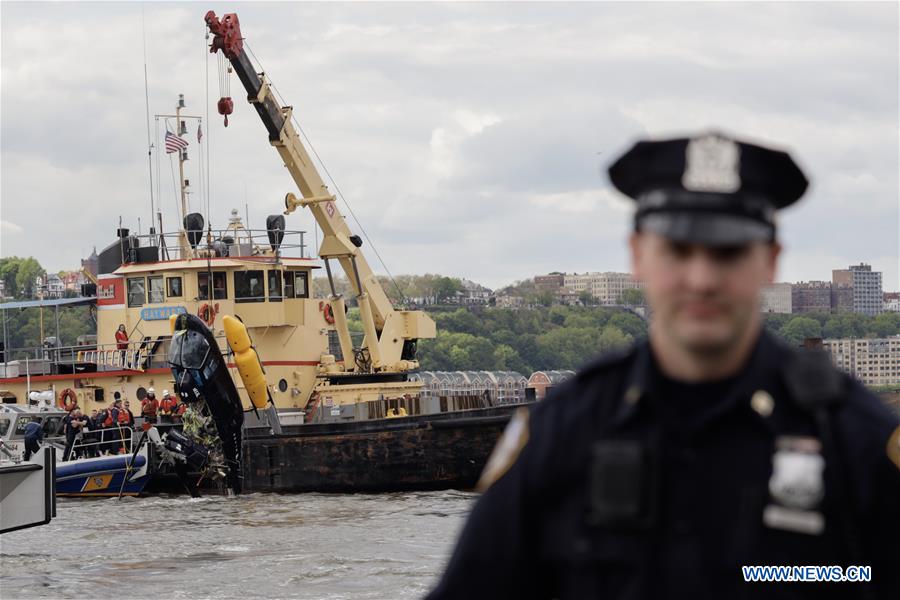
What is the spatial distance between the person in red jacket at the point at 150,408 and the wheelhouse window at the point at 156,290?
2.99m

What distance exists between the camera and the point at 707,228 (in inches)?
82.4

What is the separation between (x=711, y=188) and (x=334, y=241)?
28.1m

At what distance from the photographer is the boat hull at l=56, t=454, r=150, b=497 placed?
84.8 feet

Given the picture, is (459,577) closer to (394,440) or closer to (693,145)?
(693,145)

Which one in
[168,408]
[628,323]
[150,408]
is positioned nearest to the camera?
[150,408]

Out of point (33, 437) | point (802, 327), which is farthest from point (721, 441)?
point (802, 327)

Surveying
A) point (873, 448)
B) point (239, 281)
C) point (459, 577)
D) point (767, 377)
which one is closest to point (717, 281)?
point (767, 377)

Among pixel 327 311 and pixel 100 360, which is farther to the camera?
pixel 327 311

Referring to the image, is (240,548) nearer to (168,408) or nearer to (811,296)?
(168,408)

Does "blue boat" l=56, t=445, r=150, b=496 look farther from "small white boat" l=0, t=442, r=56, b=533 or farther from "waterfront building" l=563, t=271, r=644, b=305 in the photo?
"waterfront building" l=563, t=271, r=644, b=305

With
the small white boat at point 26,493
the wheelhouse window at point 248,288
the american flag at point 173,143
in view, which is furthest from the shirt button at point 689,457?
the american flag at point 173,143

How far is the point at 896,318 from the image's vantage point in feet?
359

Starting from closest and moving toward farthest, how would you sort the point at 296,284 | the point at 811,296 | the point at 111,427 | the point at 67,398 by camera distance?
the point at 111,427, the point at 67,398, the point at 296,284, the point at 811,296

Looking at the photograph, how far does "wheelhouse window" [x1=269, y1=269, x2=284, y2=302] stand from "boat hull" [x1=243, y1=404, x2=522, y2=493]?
3.69 meters
